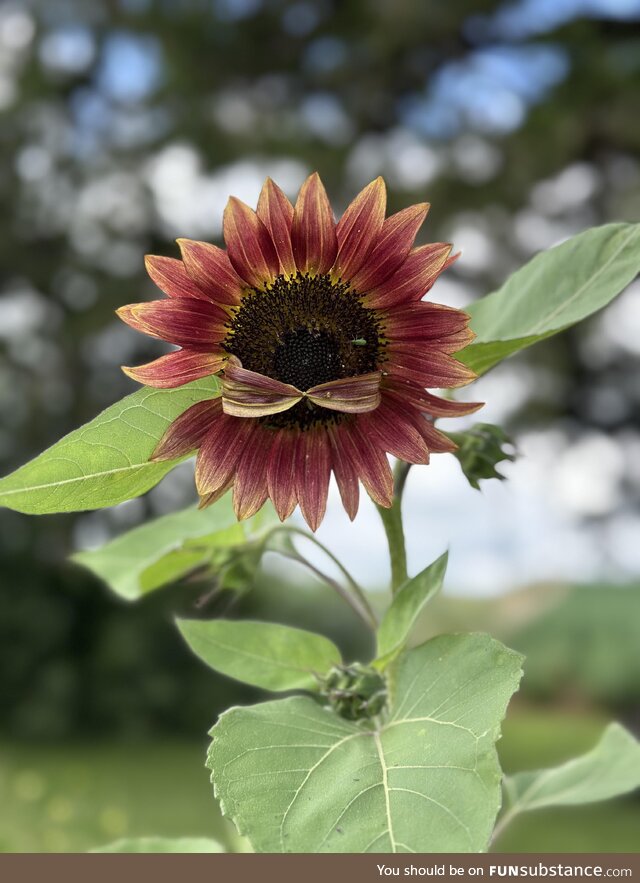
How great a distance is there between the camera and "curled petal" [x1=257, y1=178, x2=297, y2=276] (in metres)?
0.38

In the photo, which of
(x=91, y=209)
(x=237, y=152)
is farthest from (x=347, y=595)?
(x=91, y=209)

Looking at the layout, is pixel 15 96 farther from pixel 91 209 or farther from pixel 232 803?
pixel 232 803

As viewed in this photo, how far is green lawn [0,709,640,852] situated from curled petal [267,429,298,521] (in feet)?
9.09

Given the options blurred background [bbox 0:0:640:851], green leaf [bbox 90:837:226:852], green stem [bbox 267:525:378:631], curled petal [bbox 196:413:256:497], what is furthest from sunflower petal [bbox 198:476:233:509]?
blurred background [bbox 0:0:640:851]

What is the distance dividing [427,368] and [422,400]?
0.01 metres

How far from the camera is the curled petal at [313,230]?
0.38m

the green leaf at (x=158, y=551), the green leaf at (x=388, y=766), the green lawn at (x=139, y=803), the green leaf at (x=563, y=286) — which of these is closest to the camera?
the green leaf at (x=388, y=766)

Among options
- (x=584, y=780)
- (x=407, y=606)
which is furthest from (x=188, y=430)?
(x=584, y=780)

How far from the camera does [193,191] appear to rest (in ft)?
12.2

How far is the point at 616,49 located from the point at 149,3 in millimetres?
1667

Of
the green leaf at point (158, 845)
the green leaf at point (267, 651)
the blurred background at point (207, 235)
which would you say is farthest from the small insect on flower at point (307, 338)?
the blurred background at point (207, 235)

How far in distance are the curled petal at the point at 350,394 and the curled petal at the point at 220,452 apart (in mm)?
48

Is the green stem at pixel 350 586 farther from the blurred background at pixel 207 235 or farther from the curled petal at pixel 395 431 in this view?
the blurred background at pixel 207 235

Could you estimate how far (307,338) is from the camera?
397mm
